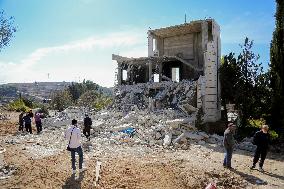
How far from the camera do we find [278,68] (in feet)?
61.7

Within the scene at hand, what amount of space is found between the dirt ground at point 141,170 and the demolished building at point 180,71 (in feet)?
23.2

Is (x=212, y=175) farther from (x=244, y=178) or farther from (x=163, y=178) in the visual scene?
(x=163, y=178)

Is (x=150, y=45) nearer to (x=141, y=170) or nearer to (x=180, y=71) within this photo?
(x=180, y=71)

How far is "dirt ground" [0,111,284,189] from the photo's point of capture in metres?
9.98

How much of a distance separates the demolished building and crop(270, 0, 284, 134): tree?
13.6ft

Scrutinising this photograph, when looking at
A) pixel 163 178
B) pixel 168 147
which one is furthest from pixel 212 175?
pixel 168 147

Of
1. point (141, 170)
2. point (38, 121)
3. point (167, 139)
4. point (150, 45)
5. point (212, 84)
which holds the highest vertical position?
point (150, 45)

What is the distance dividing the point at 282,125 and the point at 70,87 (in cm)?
6478

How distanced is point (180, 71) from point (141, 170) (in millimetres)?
18908

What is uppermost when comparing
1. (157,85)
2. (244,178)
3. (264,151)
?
(157,85)

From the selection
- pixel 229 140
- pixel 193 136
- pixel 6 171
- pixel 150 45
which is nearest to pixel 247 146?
pixel 193 136

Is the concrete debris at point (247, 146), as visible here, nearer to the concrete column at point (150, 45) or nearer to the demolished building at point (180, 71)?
the demolished building at point (180, 71)

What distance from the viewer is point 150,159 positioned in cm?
1310

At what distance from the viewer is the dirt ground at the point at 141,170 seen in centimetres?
→ 998
